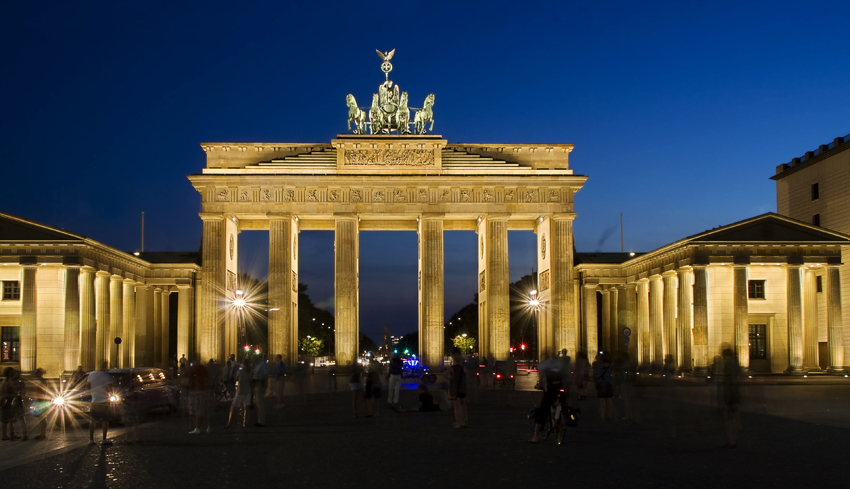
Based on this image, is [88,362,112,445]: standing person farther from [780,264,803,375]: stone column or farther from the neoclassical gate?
[780,264,803,375]: stone column

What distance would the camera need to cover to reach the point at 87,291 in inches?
1885

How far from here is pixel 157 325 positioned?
61.8 meters

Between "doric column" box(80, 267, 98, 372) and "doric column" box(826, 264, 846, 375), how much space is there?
44.6 metres

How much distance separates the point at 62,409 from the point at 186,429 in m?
5.04

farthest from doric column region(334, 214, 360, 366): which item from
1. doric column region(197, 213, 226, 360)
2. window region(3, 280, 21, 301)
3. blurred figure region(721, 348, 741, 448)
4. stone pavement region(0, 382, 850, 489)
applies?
blurred figure region(721, 348, 741, 448)

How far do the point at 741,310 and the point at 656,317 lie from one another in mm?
7946

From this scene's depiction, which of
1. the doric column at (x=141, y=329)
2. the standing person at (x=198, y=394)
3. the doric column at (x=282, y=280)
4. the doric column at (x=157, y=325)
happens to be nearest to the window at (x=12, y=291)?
the doric column at (x=141, y=329)

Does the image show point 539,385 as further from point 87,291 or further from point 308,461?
point 87,291

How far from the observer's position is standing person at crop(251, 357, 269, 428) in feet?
72.0

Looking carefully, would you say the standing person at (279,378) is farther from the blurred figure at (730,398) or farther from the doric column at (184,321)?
the doric column at (184,321)

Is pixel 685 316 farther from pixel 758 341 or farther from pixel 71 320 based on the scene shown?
pixel 71 320

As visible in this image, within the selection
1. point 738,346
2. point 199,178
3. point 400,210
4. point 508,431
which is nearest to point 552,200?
point 400,210

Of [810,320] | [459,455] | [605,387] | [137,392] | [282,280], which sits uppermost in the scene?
[282,280]

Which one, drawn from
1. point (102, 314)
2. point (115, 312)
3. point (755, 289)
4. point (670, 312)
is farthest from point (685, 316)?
point (115, 312)
